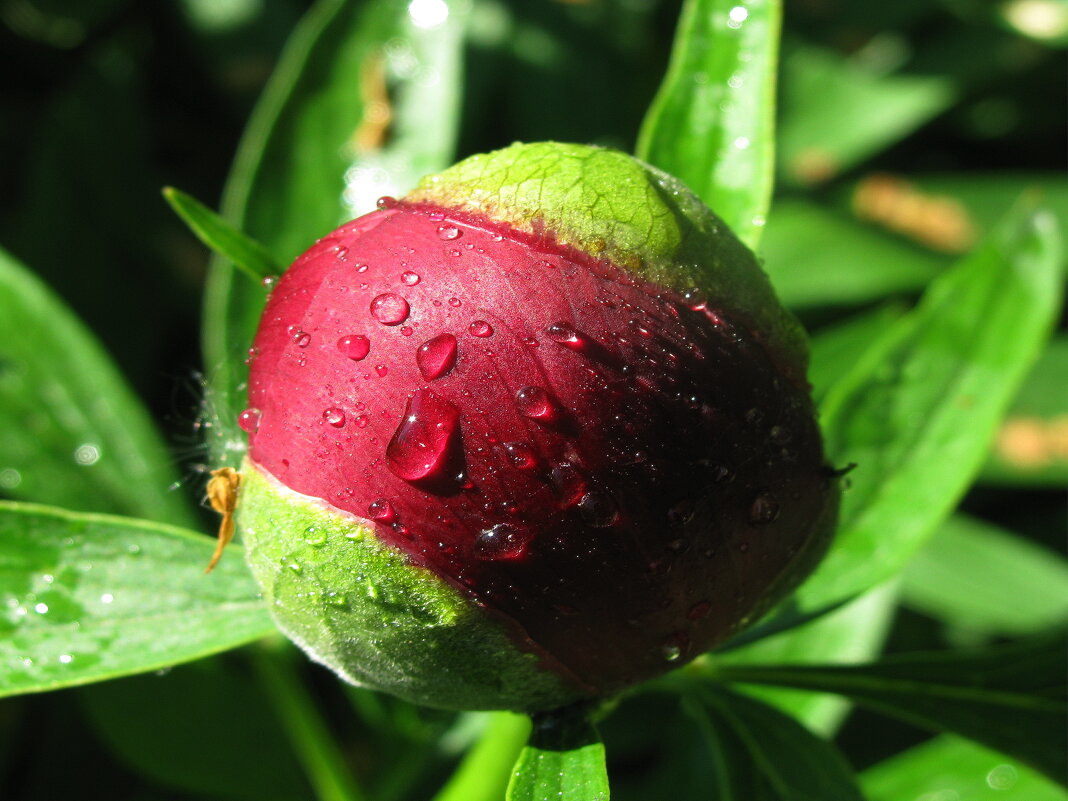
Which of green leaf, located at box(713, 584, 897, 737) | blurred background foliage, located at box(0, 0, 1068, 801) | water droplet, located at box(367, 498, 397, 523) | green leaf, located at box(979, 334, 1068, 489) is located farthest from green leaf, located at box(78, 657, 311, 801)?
green leaf, located at box(979, 334, 1068, 489)

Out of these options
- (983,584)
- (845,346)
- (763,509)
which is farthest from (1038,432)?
(763,509)

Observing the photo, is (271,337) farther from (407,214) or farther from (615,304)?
(615,304)

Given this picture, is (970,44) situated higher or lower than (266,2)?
lower

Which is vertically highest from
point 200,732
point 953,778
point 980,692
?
point 980,692

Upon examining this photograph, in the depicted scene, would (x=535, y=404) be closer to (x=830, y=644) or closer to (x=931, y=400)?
(x=931, y=400)

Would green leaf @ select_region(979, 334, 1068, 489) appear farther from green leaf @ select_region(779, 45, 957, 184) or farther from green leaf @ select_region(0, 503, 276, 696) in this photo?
green leaf @ select_region(0, 503, 276, 696)

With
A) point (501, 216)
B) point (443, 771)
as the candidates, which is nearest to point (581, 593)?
point (501, 216)

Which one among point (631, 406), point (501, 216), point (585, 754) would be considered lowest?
point (585, 754)
